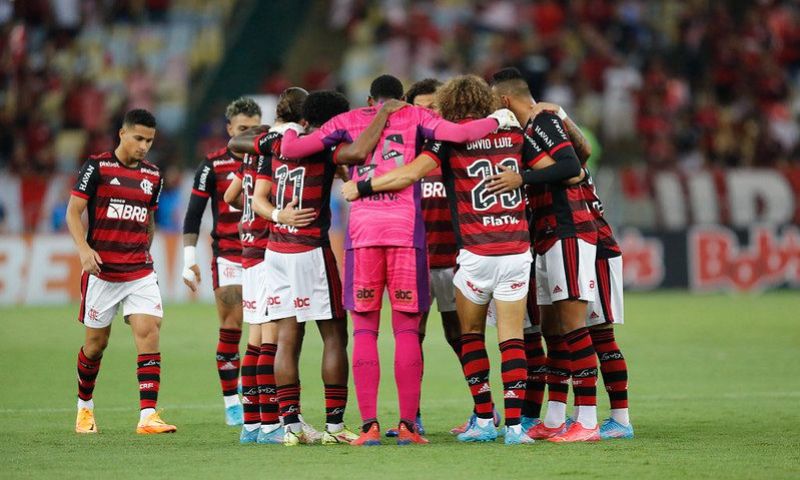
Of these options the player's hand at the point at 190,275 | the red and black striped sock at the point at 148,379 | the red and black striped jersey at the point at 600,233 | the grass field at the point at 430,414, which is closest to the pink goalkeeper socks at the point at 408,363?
the grass field at the point at 430,414

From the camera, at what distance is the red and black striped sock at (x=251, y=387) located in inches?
356

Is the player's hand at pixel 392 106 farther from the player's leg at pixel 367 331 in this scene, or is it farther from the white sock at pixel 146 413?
the white sock at pixel 146 413

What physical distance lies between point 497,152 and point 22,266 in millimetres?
14320

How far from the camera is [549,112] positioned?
8.75 metres

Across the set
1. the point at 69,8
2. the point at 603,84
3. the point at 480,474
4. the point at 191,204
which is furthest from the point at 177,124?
the point at 480,474

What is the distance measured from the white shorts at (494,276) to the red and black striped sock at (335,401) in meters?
1.05

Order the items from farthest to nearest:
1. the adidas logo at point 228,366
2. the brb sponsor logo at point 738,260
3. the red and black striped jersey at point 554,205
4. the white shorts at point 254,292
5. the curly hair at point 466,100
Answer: the brb sponsor logo at point 738,260
the adidas logo at point 228,366
the white shorts at point 254,292
the red and black striped jersey at point 554,205
the curly hair at point 466,100

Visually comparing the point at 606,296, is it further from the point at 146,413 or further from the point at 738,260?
the point at 738,260

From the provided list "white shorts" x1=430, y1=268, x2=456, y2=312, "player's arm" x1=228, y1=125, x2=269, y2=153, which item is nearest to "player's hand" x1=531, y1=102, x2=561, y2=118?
"white shorts" x1=430, y1=268, x2=456, y2=312

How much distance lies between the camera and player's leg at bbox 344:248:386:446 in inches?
332

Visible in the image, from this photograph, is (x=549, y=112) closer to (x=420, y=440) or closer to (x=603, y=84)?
(x=420, y=440)

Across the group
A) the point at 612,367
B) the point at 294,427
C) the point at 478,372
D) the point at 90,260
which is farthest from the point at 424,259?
the point at 90,260

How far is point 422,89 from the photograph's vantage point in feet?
32.0

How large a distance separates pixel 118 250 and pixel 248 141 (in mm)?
1436
